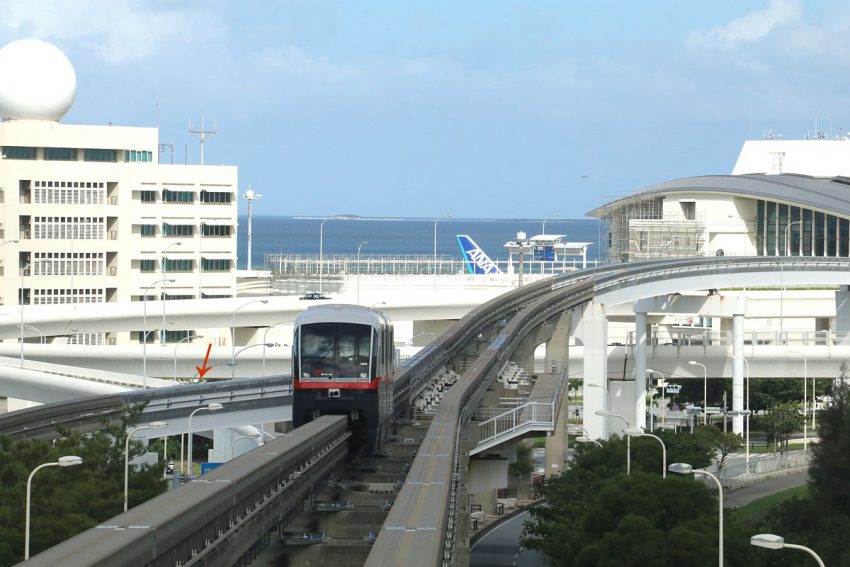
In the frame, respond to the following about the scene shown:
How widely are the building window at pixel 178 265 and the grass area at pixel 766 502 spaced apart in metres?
61.3

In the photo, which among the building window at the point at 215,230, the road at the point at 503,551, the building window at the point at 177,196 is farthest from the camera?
the building window at the point at 215,230

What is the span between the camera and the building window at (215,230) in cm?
11646

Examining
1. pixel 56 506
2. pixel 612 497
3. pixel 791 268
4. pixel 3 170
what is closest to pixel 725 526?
pixel 612 497

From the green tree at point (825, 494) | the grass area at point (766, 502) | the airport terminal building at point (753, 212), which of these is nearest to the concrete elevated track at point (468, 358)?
the green tree at point (825, 494)

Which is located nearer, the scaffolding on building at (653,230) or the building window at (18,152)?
the building window at (18,152)

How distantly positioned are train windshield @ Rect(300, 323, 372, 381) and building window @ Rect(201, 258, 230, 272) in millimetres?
83350

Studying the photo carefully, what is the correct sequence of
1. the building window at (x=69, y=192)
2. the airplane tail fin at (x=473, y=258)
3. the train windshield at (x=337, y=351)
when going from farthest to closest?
the airplane tail fin at (x=473, y=258) → the building window at (x=69, y=192) → the train windshield at (x=337, y=351)

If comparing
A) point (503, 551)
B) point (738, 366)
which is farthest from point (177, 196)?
→ point (503, 551)

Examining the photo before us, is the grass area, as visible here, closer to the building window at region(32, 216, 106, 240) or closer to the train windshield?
the train windshield

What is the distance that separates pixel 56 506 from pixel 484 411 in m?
25.2

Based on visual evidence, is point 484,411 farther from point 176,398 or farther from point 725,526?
point 725,526

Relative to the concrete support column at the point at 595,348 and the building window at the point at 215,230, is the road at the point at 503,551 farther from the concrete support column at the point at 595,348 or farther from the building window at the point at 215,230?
the building window at the point at 215,230

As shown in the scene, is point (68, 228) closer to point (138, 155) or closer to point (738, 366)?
point (138, 155)

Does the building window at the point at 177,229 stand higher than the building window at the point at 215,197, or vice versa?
the building window at the point at 215,197
